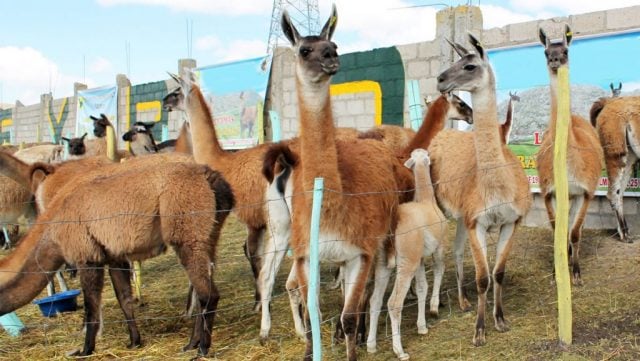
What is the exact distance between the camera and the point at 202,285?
15.2ft

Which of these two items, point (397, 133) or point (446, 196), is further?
point (397, 133)

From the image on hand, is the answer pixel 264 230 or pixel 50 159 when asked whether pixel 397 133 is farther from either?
pixel 50 159

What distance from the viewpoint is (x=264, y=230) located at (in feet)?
19.5

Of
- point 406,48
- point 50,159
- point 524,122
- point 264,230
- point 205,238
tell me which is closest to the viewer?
Result: point 205,238

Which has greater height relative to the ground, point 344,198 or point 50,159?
point 50,159

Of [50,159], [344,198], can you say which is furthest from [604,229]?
[50,159]

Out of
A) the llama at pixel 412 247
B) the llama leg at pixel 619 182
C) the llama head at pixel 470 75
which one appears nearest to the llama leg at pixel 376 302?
the llama at pixel 412 247

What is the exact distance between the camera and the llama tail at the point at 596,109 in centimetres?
716

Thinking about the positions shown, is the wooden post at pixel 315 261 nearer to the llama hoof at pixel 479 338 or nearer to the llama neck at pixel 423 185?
the llama hoof at pixel 479 338

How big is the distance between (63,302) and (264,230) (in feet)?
7.16

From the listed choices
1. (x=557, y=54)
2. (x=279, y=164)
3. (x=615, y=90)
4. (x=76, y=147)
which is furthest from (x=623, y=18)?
(x=76, y=147)

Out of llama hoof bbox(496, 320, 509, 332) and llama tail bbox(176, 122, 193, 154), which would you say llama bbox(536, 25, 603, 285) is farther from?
llama tail bbox(176, 122, 193, 154)

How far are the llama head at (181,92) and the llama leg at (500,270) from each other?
3.87 metres

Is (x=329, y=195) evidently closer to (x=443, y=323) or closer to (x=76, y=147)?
(x=443, y=323)
